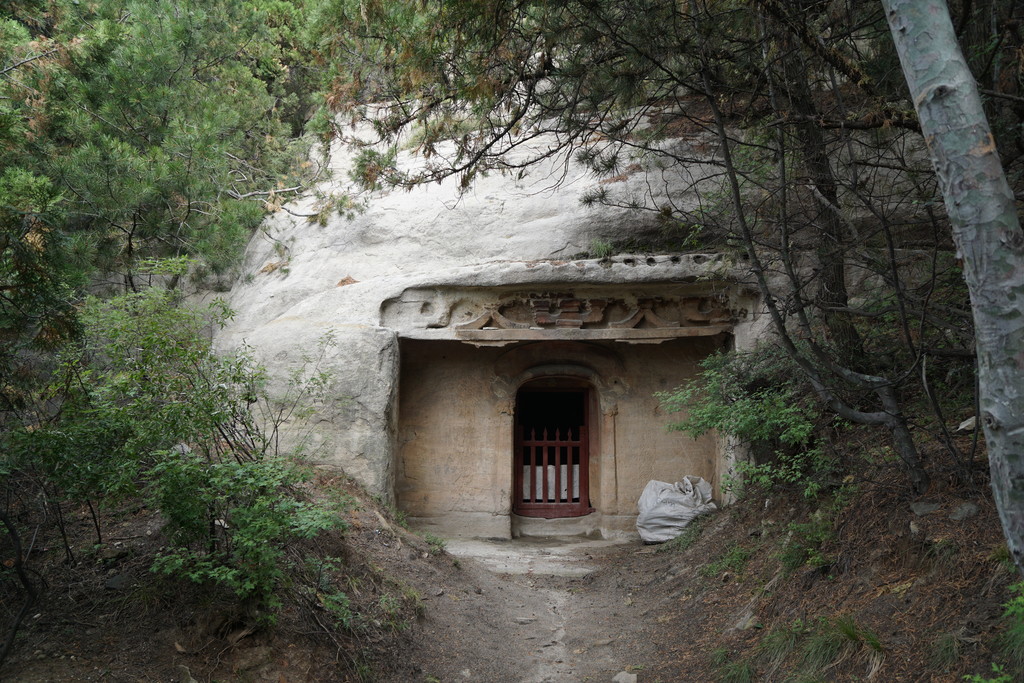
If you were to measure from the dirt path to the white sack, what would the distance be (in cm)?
33

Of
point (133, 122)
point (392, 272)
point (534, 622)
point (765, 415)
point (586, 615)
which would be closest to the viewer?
point (765, 415)

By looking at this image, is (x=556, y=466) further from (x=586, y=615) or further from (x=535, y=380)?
(x=586, y=615)

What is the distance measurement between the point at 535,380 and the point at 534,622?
5002 millimetres

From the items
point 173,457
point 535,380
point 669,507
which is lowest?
point 669,507

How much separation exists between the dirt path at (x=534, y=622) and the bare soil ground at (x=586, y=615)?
0.08 feet

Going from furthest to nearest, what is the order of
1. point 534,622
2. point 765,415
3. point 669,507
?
point 669,507 → point 534,622 → point 765,415

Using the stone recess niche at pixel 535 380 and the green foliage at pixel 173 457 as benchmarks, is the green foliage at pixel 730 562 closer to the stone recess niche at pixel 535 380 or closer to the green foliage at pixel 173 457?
the stone recess niche at pixel 535 380

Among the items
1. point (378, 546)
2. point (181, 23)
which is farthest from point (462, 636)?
point (181, 23)

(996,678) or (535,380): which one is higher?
(535,380)

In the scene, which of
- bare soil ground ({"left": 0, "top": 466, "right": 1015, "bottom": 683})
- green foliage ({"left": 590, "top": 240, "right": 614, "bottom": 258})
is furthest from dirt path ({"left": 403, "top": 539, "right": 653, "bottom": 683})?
green foliage ({"left": 590, "top": 240, "right": 614, "bottom": 258})

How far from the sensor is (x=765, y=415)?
628 centimetres

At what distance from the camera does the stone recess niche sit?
10.0 metres

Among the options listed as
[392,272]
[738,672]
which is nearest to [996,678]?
[738,672]

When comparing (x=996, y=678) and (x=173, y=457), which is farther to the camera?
(x=173, y=457)
